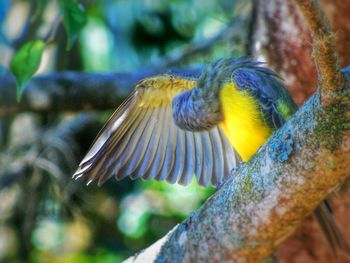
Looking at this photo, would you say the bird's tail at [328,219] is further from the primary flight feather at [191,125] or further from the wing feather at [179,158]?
the wing feather at [179,158]

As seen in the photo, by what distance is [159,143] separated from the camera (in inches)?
167

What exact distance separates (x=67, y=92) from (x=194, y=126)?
102cm

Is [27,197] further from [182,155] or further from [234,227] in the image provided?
[234,227]

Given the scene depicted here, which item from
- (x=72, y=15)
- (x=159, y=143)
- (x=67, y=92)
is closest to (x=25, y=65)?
(x=72, y=15)

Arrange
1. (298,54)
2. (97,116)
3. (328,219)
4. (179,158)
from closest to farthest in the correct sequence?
(328,219), (179,158), (298,54), (97,116)

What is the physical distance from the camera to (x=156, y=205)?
590 centimetres

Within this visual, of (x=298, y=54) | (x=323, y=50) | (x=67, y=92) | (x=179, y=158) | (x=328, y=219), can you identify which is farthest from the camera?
(x=67, y=92)

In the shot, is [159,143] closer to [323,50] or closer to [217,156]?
[217,156]

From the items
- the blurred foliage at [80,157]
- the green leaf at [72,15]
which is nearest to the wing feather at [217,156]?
the blurred foliage at [80,157]

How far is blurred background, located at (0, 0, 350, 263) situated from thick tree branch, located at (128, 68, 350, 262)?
5.59 ft

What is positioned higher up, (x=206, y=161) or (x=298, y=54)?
(x=298, y=54)

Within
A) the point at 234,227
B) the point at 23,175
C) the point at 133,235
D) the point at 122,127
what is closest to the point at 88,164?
the point at 122,127

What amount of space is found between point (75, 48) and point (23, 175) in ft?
4.16

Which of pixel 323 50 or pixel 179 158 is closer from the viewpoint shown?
pixel 323 50
